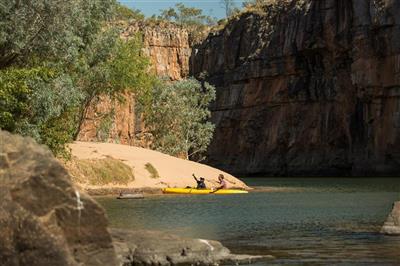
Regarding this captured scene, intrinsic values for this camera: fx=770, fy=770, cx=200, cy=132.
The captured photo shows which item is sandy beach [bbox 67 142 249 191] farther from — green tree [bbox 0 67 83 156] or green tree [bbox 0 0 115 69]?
green tree [bbox 0 0 115 69]

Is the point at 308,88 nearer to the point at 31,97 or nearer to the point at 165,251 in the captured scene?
the point at 31,97

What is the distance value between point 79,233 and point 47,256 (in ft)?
2.43

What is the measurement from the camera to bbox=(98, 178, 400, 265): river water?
18.2 m

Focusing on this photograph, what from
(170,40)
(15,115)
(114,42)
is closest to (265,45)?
(170,40)

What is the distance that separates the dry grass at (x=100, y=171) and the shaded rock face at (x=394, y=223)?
90.5ft

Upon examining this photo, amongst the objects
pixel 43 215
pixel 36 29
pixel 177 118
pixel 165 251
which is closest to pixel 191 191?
pixel 36 29

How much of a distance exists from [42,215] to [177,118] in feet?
223

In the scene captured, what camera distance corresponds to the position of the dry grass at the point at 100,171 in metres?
46.8

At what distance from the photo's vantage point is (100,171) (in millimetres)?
48281

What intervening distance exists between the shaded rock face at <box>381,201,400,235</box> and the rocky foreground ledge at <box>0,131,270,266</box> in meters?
10.8

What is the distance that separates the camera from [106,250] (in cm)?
1216

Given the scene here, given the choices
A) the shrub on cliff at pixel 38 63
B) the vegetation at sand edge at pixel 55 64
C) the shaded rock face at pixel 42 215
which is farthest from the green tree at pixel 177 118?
the shaded rock face at pixel 42 215

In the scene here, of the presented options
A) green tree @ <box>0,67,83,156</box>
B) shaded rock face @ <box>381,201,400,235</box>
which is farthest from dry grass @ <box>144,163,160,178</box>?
shaded rock face @ <box>381,201,400,235</box>

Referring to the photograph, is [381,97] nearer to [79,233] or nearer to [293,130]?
[293,130]
